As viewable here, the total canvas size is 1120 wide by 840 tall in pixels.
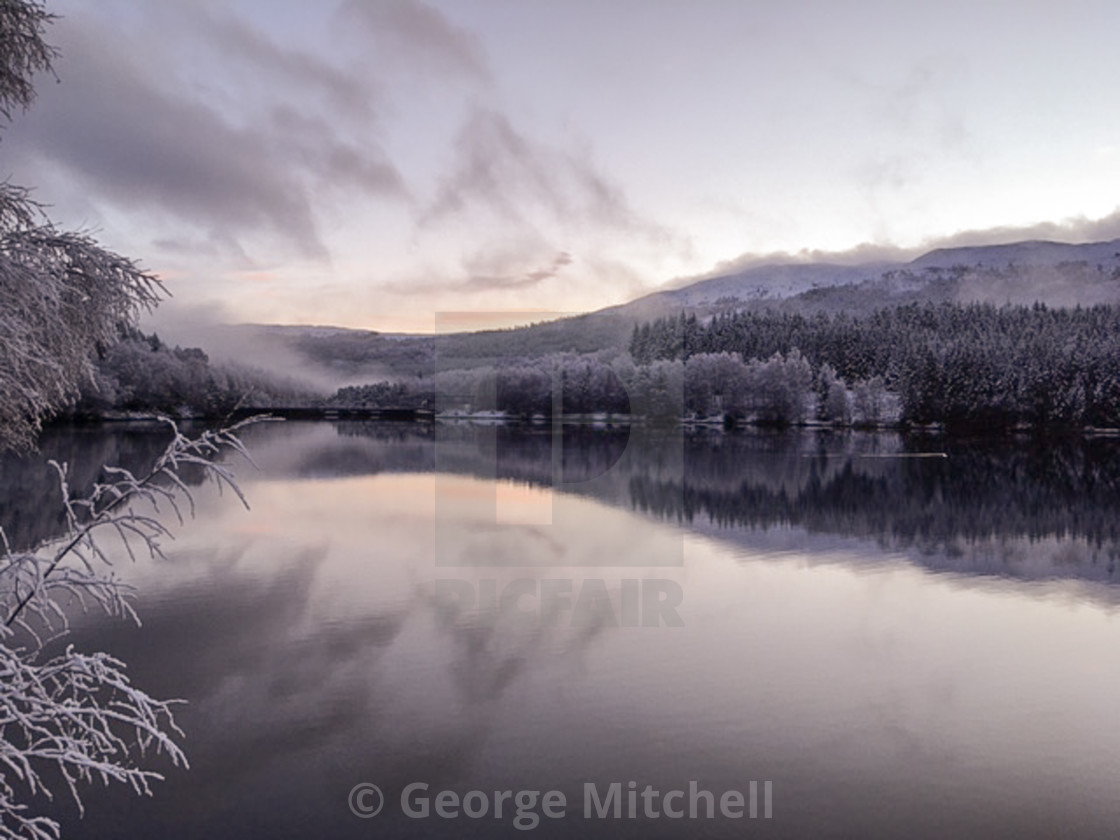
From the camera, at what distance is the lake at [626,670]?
11516 millimetres

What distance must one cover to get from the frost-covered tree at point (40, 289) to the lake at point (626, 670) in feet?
10.6

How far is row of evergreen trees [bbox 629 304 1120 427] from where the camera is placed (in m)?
124

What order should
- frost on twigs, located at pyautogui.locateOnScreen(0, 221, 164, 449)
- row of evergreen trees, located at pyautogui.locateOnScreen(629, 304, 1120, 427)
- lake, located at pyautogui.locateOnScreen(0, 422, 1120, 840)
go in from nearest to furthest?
frost on twigs, located at pyautogui.locateOnScreen(0, 221, 164, 449), lake, located at pyautogui.locateOnScreen(0, 422, 1120, 840), row of evergreen trees, located at pyautogui.locateOnScreen(629, 304, 1120, 427)

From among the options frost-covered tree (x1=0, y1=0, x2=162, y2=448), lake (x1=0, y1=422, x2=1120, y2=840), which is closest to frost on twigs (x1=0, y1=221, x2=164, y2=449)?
frost-covered tree (x1=0, y1=0, x2=162, y2=448)

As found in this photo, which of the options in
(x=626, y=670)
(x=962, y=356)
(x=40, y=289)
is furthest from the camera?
(x=962, y=356)

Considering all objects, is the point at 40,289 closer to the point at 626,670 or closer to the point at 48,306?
the point at 48,306

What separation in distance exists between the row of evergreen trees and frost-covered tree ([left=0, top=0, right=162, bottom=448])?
414 feet

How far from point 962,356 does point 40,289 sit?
437 ft

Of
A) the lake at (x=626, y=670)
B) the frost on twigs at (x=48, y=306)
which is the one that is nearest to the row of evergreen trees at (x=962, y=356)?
the lake at (x=626, y=670)

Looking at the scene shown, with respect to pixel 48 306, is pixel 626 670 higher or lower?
lower

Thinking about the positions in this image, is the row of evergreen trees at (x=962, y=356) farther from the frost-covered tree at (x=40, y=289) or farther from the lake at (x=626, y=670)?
the frost-covered tree at (x=40, y=289)

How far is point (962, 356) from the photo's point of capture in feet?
409

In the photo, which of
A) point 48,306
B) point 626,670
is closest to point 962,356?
point 626,670

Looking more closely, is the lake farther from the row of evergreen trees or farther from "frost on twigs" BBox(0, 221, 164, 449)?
the row of evergreen trees
